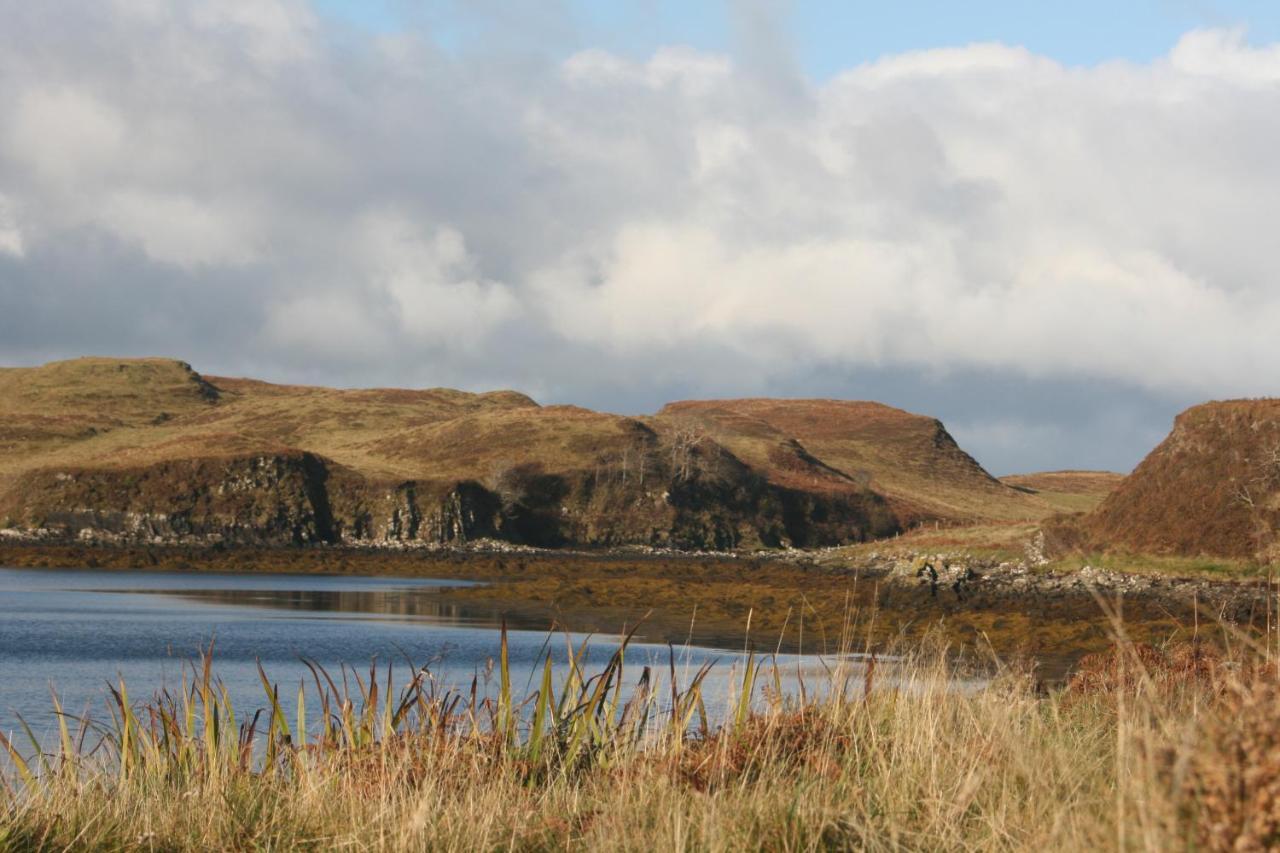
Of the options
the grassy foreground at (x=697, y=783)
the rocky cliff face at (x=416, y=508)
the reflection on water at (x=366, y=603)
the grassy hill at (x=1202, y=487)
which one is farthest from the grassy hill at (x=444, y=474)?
the grassy foreground at (x=697, y=783)

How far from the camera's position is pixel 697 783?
738 centimetres

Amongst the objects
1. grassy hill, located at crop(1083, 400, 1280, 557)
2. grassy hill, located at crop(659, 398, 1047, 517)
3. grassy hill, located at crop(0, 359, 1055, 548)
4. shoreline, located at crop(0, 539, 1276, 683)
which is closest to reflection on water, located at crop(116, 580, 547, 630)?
shoreline, located at crop(0, 539, 1276, 683)

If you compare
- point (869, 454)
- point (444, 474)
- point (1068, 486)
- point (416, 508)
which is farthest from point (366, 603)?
point (1068, 486)

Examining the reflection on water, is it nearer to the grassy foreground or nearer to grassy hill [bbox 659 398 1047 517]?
the grassy foreground

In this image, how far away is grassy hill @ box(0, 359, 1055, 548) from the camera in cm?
7881

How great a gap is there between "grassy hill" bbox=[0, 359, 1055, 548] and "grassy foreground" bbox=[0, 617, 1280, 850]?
72.4 m

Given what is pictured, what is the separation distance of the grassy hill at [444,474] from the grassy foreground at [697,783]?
7237cm

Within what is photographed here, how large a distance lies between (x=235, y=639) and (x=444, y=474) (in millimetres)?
63039

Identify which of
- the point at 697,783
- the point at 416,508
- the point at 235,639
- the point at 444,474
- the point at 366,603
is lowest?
the point at 235,639

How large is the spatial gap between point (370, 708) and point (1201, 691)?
6553 millimetres

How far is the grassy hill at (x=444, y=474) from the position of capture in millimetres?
78812

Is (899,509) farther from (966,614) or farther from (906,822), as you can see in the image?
(906,822)

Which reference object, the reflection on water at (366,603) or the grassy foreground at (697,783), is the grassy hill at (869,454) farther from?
the grassy foreground at (697,783)

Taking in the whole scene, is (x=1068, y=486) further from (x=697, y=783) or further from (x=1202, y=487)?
(x=697, y=783)
